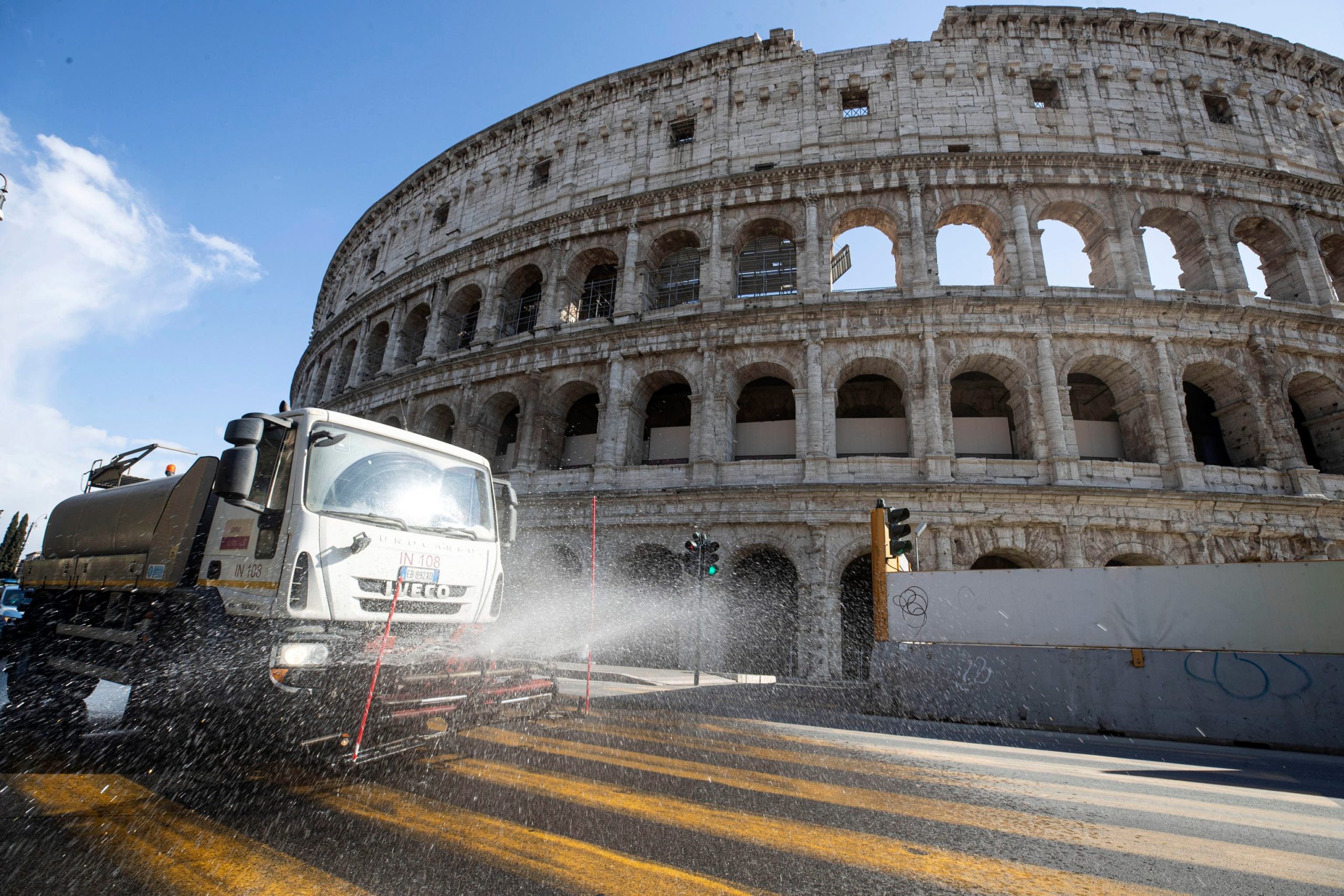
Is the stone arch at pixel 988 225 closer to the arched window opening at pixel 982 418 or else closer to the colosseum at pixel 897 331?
the colosseum at pixel 897 331

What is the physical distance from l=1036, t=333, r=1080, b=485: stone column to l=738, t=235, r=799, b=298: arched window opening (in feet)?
22.9

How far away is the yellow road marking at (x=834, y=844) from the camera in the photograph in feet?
7.74

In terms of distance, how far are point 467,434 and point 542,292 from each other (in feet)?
16.6

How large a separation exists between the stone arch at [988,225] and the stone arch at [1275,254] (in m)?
6.09

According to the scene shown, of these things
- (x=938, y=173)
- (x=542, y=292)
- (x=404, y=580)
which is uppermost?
(x=938, y=173)

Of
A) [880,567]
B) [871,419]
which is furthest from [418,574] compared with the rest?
[871,419]

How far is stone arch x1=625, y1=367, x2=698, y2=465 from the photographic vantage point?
15336 millimetres

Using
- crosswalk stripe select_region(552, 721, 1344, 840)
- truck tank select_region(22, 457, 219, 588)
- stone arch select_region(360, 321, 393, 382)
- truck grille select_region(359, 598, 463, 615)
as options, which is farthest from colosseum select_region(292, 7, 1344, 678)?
truck tank select_region(22, 457, 219, 588)

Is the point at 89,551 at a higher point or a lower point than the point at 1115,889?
higher

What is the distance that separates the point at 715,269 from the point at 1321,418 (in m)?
16.0

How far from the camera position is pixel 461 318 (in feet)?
67.0

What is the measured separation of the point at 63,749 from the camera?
4344 mm

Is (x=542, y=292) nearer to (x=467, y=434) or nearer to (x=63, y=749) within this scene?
(x=467, y=434)

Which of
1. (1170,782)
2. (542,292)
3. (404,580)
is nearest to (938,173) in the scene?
(542,292)
